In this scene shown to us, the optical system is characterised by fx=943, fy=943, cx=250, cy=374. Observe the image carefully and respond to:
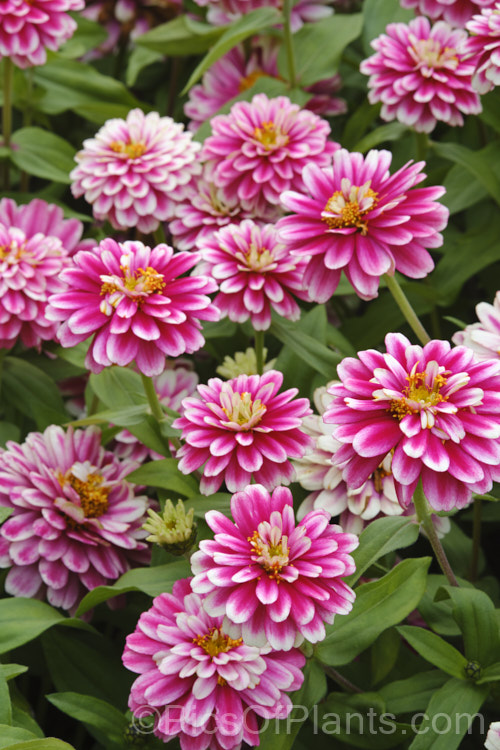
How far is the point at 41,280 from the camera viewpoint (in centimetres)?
102

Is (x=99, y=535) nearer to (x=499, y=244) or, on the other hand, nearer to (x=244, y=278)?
(x=244, y=278)

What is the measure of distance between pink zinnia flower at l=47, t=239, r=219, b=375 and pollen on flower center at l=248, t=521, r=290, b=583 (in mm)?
189

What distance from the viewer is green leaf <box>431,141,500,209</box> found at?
1139mm

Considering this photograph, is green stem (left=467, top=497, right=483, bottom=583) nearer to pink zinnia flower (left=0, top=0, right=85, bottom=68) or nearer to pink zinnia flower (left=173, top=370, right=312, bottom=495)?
pink zinnia flower (left=173, top=370, right=312, bottom=495)

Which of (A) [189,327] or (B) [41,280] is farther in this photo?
(B) [41,280]

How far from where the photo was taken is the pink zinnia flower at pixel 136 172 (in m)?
1.06

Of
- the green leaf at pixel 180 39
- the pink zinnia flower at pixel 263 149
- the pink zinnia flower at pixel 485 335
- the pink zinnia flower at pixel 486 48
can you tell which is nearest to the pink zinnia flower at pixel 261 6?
the green leaf at pixel 180 39

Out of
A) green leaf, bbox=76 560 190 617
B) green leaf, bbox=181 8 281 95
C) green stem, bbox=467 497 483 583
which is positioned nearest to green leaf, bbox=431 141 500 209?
green leaf, bbox=181 8 281 95

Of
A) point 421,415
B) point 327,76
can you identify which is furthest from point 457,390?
point 327,76

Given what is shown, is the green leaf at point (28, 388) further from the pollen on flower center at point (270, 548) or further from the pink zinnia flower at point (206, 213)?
the pollen on flower center at point (270, 548)

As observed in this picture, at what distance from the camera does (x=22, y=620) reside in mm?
852

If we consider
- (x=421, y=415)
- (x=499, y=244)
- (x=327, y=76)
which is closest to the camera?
(x=421, y=415)

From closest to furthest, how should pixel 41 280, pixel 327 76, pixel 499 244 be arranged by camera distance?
pixel 41 280 → pixel 499 244 → pixel 327 76

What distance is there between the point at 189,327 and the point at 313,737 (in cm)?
39
